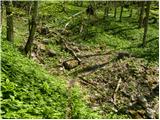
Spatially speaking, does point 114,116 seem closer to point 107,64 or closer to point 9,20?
point 107,64

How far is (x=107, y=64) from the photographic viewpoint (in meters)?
24.9

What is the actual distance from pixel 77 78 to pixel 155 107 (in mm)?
5431

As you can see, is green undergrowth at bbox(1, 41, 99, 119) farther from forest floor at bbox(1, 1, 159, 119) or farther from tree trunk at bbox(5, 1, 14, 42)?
forest floor at bbox(1, 1, 159, 119)

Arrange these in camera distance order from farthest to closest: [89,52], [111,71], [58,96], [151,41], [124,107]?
[151,41], [89,52], [111,71], [124,107], [58,96]

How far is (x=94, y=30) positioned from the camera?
34688 millimetres

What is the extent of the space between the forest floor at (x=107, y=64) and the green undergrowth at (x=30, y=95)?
2736 millimetres

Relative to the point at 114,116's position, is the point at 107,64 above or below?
above

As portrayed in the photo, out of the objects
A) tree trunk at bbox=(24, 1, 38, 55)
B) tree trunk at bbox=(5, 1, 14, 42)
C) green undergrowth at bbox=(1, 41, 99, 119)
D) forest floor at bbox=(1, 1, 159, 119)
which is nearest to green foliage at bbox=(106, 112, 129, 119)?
forest floor at bbox=(1, 1, 159, 119)

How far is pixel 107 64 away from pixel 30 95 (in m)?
12.7

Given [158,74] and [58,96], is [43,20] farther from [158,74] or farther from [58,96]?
[58,96]

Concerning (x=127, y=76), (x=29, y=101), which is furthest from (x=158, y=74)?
(x=29, y=101)

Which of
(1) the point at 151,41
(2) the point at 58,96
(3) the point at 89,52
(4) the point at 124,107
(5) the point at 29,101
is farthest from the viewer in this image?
(1) the point at 151,41

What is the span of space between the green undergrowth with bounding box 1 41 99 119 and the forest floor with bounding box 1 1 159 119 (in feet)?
8.98

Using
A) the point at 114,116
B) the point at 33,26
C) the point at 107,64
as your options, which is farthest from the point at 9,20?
the point at 114,116
